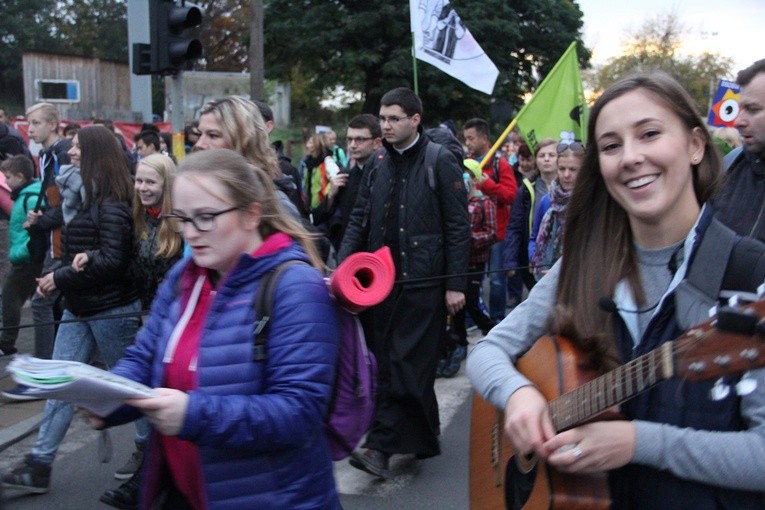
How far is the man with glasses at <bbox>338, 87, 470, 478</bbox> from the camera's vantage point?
5.00 meters

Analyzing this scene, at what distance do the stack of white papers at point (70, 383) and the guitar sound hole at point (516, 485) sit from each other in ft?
2.92

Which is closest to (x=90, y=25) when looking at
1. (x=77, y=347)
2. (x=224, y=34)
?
(x=224, y=34)

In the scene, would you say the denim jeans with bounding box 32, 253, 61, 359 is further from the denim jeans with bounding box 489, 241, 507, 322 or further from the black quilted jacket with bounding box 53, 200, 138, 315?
the denim jeans with bounding box 489, 241, 507, 322

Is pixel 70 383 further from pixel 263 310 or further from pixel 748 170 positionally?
pixel 748 170

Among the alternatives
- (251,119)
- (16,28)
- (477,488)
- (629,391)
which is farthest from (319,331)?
(16,28)

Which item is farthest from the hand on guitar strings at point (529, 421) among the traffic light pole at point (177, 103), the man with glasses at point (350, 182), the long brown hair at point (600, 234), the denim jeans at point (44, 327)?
the traffic light pole at point (177, 103)

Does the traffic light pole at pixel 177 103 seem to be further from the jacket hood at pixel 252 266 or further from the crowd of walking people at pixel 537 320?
the jacket hood at pixel 252 266

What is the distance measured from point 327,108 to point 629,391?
1615 inches

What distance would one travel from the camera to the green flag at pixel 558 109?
8.37 metres

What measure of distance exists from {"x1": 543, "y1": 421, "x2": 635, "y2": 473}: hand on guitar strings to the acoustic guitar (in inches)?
1.5

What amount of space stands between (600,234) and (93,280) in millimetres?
3393

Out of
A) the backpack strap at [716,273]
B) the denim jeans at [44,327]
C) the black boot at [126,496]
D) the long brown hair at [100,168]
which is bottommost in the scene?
the black boot at [126,496]

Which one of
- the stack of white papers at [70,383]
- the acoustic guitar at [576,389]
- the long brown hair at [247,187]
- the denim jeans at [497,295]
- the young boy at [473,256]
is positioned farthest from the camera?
the denim jeans at [497,295]

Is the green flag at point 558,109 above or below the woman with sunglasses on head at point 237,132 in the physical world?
above
